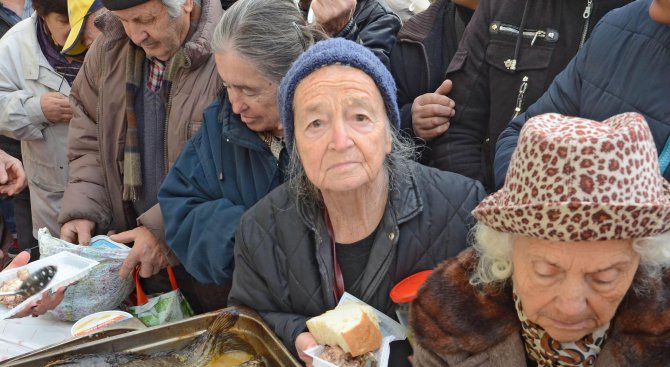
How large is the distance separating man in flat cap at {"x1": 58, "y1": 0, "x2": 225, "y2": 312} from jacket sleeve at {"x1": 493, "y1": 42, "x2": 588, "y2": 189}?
4.33ft

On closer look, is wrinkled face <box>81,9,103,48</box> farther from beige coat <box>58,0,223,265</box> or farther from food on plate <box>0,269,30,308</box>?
food on plate <box>0,269,30,308</box>

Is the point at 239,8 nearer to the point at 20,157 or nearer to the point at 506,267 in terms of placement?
the point at 506,267

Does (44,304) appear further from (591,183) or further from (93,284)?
(591,183)

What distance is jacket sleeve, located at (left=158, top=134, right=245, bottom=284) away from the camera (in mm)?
2428

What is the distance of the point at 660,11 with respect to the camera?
1.72 meters

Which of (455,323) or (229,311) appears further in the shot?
(229,311)

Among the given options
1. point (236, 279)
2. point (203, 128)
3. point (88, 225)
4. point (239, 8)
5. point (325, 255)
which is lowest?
point (88, 225)

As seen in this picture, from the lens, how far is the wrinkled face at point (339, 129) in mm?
1938

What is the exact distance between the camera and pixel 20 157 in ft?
13.6

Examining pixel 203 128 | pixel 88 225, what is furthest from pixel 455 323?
pixel 88 225

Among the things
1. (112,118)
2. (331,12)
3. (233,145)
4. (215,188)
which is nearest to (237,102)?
(233,145)

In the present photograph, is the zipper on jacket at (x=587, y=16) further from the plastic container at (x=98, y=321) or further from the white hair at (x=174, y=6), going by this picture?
the plastic container at (x=98, y=321)

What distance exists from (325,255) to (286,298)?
0.22 meters

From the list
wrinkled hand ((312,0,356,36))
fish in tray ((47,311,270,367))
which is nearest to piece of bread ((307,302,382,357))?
fish in tray ((47,311,270,367))
